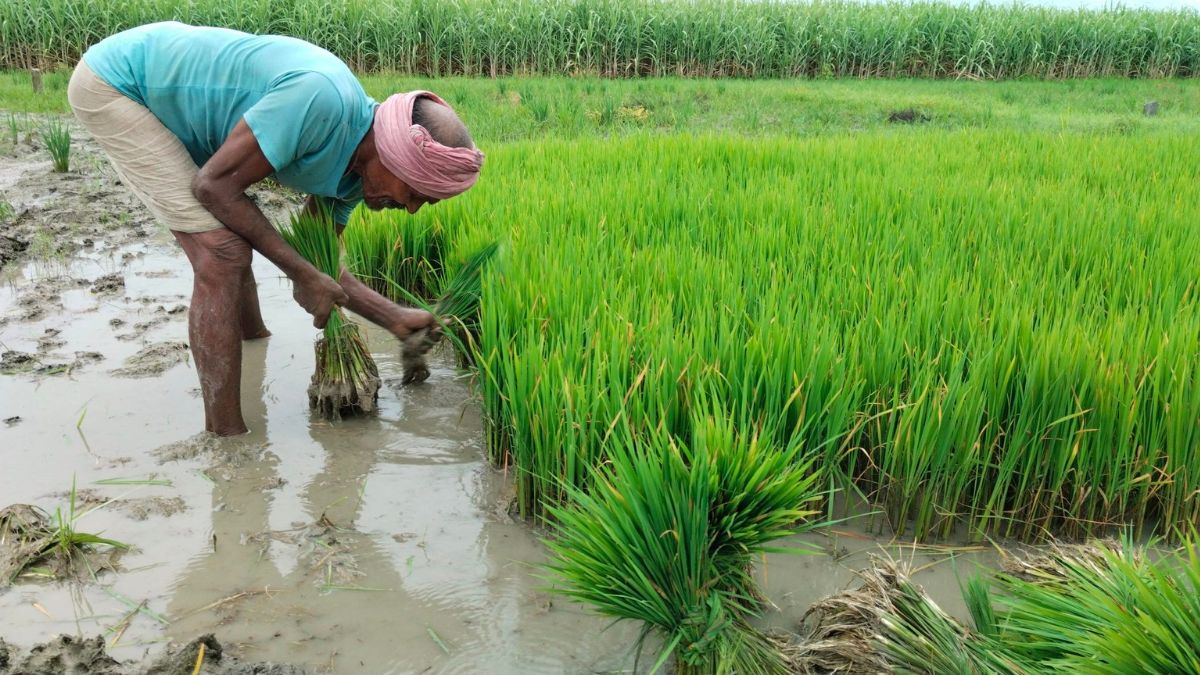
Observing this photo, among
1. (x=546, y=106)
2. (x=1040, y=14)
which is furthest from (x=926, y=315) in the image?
(x=1040, y=14)

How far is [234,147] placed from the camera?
238 centimetres

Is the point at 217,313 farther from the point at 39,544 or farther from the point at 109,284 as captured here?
the point at 109,284

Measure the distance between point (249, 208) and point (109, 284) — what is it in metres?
1.91

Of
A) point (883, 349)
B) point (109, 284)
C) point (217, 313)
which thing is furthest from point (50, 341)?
point (883, 349)

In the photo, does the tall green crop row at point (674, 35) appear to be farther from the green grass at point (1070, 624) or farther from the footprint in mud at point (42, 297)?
the green grass at point (1070, 624)

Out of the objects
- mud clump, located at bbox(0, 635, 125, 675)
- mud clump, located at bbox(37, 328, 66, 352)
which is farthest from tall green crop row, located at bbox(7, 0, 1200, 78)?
mud clump, located at bbox(0, 635, 125, 675)

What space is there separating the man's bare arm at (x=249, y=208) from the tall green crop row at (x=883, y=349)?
47 cm

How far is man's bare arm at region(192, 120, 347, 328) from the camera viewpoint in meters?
2.40

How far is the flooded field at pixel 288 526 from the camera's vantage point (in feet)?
6.07

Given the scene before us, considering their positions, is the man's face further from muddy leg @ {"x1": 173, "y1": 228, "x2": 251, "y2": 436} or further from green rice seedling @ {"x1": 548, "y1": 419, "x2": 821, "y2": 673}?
green rice seedling @ {"x1": 548, "y1": 419, "x2": 821, "y2": 673}

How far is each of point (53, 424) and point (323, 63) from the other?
136 cm

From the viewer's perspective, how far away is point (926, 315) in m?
2.55

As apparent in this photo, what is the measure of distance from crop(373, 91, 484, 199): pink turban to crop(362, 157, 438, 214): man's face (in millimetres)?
49

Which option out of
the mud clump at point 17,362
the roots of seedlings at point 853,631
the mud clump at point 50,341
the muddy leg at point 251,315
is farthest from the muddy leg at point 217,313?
the roots of seedlings at point 853,631
